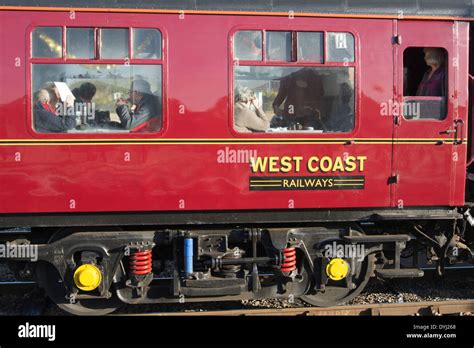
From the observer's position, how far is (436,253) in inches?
198

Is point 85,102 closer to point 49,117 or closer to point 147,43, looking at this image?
point 49,117

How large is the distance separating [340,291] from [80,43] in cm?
385

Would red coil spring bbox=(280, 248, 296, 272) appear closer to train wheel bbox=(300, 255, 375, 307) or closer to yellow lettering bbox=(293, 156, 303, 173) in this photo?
train wheel bbox=(300, 255, 375, 307)

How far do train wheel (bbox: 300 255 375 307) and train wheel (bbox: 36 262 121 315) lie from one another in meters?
2.16

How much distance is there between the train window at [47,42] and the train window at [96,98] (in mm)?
114

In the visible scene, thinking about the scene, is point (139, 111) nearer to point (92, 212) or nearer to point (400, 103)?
point (92, 212)

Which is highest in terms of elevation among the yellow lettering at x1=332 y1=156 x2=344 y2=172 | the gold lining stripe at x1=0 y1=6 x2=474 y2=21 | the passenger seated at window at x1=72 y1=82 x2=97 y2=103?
the gold lining stripe at x1=0 y1=6 x2=474 y2=21

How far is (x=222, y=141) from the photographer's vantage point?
4285 millimetres

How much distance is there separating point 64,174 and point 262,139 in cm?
198

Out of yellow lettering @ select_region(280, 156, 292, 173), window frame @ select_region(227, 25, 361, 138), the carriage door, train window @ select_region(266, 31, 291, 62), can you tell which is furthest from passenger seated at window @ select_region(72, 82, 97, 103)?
the carriage door

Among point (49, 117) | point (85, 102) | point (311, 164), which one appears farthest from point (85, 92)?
point (311, 164)

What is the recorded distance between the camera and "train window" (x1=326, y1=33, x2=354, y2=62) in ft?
14.3

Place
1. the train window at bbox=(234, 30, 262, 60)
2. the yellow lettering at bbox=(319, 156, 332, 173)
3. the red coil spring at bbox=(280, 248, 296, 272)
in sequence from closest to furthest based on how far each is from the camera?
the train window at bbox=(234, 30, 262, 60)
the yellow lettering at bbox=(319, 156, 332, 173)
the red coil spring at bbox=(280, 248, 296, 272)
